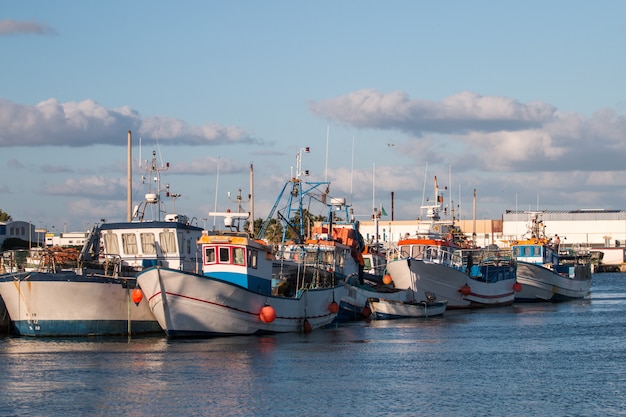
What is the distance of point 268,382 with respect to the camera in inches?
1312

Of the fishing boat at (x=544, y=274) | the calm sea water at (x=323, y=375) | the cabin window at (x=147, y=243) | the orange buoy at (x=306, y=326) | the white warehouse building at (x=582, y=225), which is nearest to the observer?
the calm sea water at (x=323, y=375)

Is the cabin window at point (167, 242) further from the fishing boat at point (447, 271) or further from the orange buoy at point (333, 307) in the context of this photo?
the fishing boat at point (447, 271)

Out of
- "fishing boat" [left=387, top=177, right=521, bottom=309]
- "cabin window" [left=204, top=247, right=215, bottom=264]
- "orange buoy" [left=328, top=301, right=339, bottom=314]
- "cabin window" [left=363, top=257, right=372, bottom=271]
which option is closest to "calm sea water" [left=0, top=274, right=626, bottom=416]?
"orange buoy" [left=328, top=301, right=339, bottom=314]

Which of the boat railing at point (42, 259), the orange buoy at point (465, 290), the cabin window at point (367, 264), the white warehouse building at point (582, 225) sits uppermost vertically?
the white warehouse building at point (582, 225)

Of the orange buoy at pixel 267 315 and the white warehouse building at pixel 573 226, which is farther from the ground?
the white warehouse building at pixel 573 226

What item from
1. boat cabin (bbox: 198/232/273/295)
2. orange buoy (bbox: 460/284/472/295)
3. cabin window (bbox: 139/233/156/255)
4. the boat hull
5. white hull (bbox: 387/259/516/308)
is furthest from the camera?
orange buoy (bbox: 460/284/472/295)

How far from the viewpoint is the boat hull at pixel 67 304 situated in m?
43.4

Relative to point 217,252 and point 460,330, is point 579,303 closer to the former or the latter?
point 460,330

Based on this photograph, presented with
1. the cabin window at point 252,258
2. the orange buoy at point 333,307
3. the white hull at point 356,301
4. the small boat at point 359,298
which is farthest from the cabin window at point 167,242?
the white hull at point 356,301

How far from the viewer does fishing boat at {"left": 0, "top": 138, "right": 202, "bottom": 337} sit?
4356 cm

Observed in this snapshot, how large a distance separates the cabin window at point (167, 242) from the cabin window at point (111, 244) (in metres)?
2.20

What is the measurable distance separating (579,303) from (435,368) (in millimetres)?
46734

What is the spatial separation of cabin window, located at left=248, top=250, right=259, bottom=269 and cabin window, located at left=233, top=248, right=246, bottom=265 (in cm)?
29

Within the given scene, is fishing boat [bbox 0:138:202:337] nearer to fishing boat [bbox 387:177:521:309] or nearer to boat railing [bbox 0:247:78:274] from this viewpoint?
boat railing [bbox 0:247:78:274]
